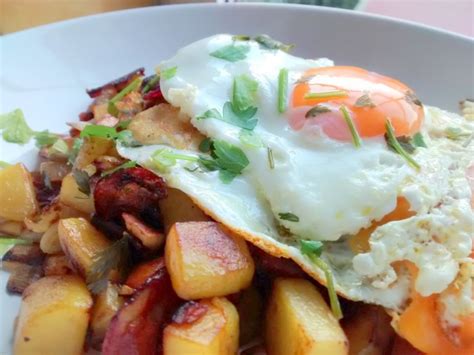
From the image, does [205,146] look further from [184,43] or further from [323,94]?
[184,43]

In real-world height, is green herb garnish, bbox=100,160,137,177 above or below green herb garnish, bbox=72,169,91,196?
above

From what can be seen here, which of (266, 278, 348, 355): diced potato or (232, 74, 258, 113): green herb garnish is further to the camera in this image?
(232, 74, 258, 113): green herb garnish

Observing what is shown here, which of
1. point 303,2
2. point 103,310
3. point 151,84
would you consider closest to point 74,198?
point 103,310

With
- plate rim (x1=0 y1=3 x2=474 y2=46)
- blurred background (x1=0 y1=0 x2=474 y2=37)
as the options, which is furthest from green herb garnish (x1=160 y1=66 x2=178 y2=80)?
blurred background (x1=0 y1=0 x2=474 y2=37)

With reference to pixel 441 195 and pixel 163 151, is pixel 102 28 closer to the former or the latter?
pixel 163 151

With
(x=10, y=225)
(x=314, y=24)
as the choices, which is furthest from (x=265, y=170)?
(x=314, y=24)

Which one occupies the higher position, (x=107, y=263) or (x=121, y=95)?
(x=121, y=95)

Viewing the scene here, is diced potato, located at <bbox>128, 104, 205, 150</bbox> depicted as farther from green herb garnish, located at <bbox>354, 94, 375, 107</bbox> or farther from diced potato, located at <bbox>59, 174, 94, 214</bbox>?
green herb garnish, located at <bbox>354, 94, 375, 107</bbox>
